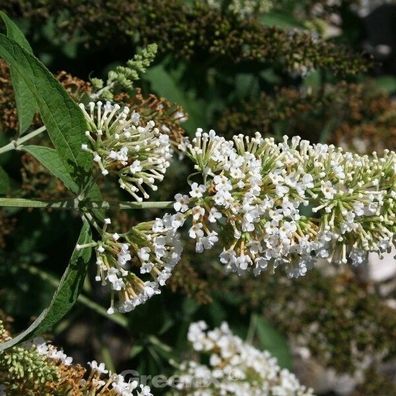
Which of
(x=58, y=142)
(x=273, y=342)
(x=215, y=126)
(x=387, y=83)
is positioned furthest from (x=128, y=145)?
(x=387, y=83)

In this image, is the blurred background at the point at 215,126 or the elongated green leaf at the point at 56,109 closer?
the elongated green leaf at the point at 56,109

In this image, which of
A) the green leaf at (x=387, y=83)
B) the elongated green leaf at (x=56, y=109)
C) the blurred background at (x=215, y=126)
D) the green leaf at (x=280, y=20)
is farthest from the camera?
the green leaf at (x=387, y=83)

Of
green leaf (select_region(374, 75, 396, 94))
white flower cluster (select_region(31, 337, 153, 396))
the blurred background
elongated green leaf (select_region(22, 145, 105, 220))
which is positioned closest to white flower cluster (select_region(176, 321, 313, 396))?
the blurred background

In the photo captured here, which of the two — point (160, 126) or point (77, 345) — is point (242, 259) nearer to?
point (160, 126)

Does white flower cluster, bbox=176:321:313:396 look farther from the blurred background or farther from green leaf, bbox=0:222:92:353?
green leaf, bbox=0:222:92:353

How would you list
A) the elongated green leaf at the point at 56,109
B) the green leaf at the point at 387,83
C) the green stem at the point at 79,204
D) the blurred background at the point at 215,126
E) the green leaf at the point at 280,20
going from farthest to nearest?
the green leaf at the point at 387,83 → the green leaf at the point at 280,20 → the blurred background at the point at 215,126 → the green stem at the point at 79,204 → the elongated green leaf at the point at 56,109

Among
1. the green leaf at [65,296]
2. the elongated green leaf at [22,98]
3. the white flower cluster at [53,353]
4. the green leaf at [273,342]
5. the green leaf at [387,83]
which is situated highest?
the elongated green leaf at [22,98]

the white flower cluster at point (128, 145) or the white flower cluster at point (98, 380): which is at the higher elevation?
the white flower cluster at point (128, 145)

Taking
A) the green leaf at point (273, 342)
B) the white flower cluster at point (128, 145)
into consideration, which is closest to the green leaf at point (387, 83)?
the green leaf at point (273, 342)

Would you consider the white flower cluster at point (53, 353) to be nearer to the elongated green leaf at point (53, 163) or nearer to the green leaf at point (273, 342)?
the elongated green leaf at point (53, 163)
